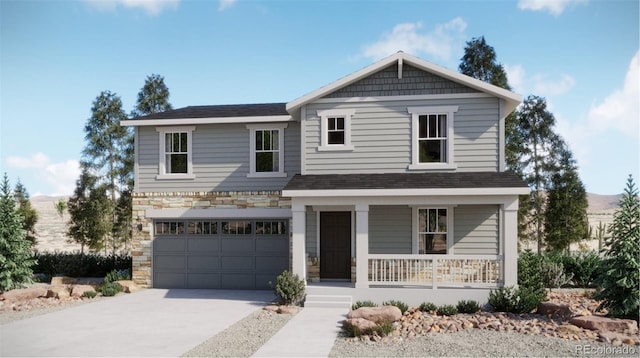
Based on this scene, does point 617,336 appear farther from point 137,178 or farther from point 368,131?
point 137,178

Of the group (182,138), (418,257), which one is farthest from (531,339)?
(182,138)

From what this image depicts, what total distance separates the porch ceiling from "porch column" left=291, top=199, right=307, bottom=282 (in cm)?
65

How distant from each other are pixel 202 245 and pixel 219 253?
0.66 metres

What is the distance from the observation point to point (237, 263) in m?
16.4

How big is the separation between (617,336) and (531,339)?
5.36 feet

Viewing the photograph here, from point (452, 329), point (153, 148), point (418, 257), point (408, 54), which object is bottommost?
point (452, 329)

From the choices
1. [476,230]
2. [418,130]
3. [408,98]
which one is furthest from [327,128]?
[476,230]

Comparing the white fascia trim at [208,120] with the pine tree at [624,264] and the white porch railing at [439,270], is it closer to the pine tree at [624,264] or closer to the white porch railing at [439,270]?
the white porch railing at [439,270]

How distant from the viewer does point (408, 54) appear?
14188mm

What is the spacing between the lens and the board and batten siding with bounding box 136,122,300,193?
16312mm

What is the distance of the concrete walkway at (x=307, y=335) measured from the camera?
885 cm

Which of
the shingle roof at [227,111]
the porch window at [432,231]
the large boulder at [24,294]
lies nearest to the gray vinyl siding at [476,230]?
the porch window at [432,231]

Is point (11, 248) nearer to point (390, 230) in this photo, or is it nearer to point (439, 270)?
point (390, 230)

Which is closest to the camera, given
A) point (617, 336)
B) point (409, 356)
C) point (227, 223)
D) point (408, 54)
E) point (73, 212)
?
point (409, 356)
